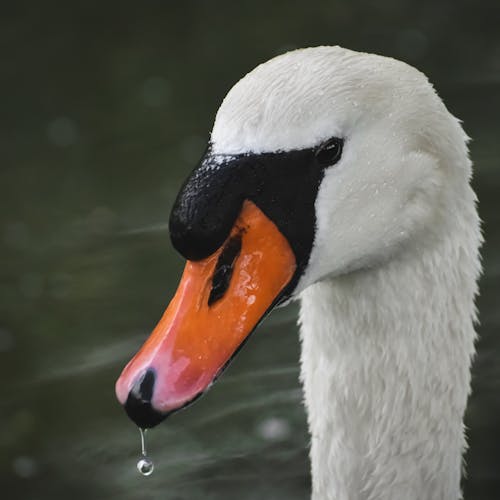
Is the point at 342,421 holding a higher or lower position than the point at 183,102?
higher

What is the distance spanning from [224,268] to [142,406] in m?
0.38

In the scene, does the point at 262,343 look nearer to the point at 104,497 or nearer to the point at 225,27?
the point at 104,497

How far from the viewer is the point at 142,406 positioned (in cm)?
292

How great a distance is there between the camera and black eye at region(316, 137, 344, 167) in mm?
3061

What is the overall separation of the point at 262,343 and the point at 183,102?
6.81ft

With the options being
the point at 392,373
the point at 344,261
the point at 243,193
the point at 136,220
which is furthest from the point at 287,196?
the point at 136,220

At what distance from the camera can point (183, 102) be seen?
7387mm

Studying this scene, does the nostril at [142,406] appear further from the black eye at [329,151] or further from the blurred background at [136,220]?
the blurred background at [136,220]

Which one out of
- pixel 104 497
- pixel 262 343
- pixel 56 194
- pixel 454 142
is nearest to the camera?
pixel 454 142

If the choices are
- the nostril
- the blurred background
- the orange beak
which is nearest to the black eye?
the orange beak

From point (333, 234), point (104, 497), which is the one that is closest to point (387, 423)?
point (333, 234)

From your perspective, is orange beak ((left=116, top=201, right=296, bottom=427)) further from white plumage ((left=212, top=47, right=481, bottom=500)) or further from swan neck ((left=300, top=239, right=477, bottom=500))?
swan neck ((left=300, top=239, right=477, bottom=500))

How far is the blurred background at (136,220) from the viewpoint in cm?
529

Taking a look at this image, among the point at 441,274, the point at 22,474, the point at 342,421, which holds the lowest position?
the point at 22,474
